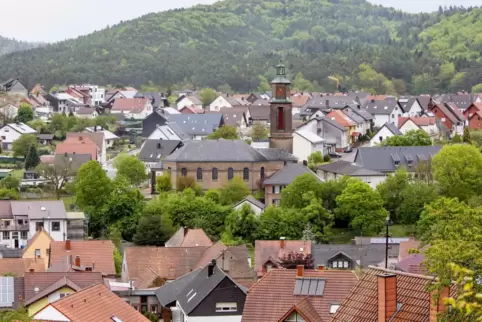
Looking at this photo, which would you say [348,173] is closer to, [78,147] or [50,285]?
[78,147]

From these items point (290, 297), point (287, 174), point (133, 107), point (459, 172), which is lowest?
point (290, 297)

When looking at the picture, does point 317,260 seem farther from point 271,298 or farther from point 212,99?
point 212,99

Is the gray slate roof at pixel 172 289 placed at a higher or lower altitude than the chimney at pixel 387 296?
lower

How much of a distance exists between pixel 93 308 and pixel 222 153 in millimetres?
37700

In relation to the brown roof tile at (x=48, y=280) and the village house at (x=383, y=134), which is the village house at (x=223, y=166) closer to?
the village house at (x=383, y=134)

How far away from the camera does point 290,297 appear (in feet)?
79.6

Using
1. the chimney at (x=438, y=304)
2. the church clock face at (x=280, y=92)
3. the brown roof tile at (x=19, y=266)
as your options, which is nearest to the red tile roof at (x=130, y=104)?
the church clock face at (x=280, y=92)

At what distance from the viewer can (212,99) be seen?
12575 cm

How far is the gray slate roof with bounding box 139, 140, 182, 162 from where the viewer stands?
2756 inches

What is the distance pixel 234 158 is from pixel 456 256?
157 feet

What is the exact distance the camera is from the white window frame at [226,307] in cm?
3198

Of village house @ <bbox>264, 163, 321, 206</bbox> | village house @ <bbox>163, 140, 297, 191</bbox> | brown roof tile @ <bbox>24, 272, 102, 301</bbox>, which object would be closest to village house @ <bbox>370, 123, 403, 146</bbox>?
village house @ <bbox>163, 140, 297, 191</bbox>

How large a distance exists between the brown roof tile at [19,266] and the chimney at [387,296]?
22.0 m

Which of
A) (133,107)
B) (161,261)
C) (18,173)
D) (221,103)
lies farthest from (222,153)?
(221,103)
